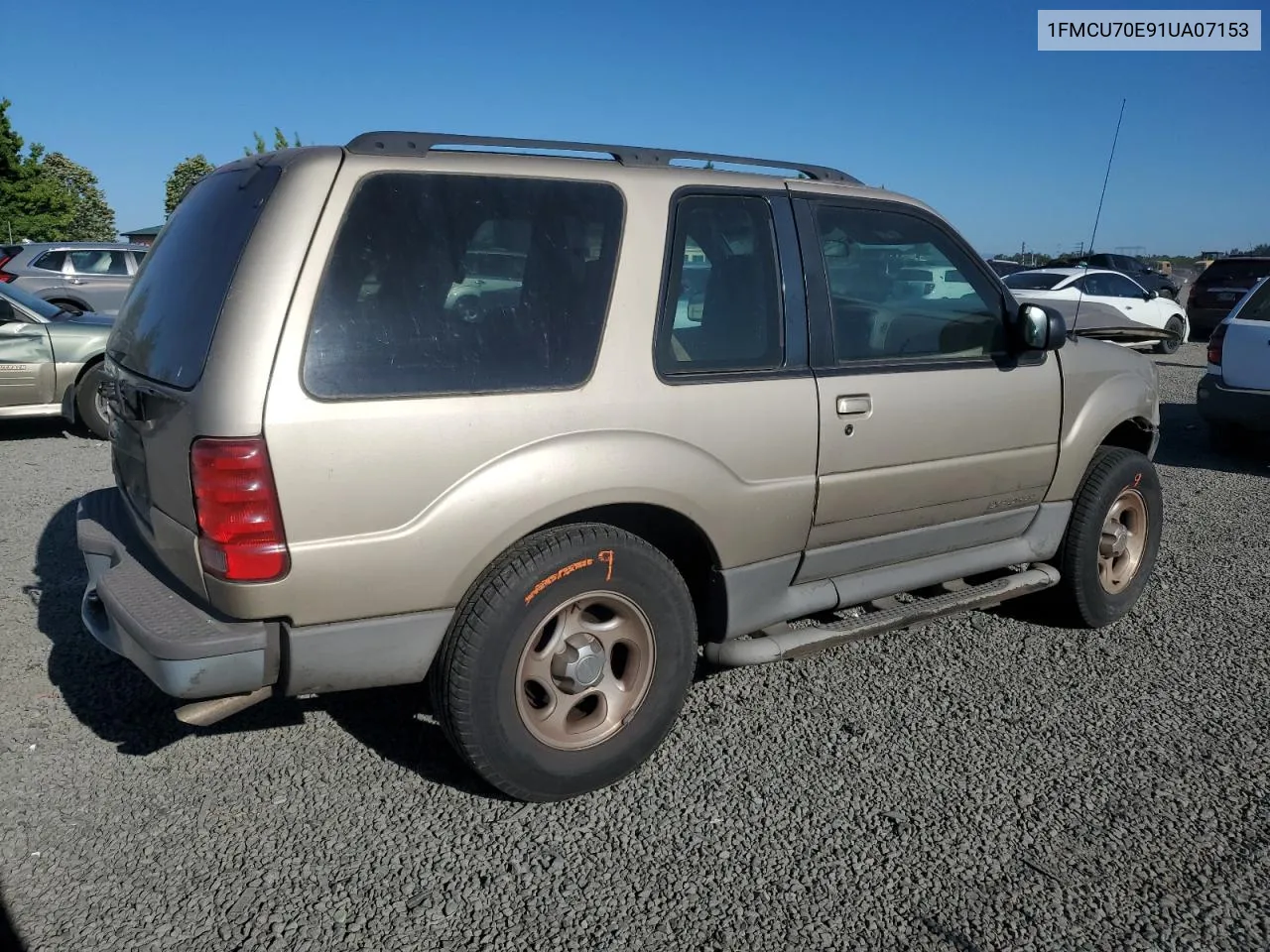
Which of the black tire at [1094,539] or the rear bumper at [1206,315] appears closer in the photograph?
the black tire at [1094,539]

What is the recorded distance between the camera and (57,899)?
2584mm

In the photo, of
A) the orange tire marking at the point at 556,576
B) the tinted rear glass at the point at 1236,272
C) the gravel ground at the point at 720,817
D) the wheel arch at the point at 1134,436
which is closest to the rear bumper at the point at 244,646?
the orange tire marking at the point at 556,576

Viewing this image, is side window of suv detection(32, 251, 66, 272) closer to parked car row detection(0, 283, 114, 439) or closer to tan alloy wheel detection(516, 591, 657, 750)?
parked car row detection(0, 283, 114, 439)

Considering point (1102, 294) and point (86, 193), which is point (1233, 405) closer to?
point (1102, 294)

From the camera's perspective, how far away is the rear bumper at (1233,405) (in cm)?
781

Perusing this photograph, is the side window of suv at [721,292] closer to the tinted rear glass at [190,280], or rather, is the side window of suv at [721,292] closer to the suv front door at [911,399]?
the suv front door at [911,399]

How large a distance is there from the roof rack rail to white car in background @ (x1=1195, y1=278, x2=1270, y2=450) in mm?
5726

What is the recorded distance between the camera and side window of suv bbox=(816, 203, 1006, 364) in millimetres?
3518

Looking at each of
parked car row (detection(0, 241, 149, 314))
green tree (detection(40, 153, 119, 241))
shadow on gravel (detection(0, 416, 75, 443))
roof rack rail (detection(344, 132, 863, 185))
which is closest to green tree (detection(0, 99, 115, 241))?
green tree (detection(40, 153, 119, 241))

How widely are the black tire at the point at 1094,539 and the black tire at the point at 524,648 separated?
2.10 metres

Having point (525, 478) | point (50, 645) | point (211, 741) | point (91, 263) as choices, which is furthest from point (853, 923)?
point (91, 263)

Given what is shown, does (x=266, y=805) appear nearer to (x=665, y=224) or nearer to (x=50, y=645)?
(x=50, y=645)

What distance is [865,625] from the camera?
3607mm

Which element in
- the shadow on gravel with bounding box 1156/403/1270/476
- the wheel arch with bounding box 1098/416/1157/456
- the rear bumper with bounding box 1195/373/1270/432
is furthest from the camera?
the shadow on gravel with bounding box 1156/403/1270/476
